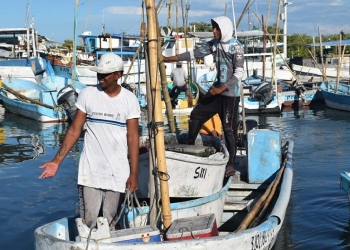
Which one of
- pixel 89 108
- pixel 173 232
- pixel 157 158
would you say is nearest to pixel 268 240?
pixel 173 232

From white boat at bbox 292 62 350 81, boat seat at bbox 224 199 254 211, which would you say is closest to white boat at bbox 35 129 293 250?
boat seat at bbox 224 199 254 211

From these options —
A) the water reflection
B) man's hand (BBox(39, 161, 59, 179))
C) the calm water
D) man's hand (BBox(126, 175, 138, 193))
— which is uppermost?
man's hand (BBox(39, 161, 59, 179))

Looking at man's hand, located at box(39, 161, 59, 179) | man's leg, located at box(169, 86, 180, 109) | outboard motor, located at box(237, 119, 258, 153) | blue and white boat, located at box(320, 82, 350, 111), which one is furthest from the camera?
blue and white boat, located at box(320, 82, 350, 111)

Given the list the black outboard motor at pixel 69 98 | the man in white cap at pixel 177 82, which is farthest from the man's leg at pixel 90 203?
the man in white cap at pixel 177 82

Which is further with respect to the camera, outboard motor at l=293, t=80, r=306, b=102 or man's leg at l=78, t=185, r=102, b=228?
outboard motor at l=293, t=80, r=306, b=102

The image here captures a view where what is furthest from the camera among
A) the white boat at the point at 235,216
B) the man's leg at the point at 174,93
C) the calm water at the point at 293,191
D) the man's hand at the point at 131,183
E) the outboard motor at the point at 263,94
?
the outboard motor at the point at 263,94

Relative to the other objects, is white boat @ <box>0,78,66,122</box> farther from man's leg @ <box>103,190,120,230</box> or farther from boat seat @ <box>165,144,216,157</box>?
man's leg @ <box>103,190,120,230</box>

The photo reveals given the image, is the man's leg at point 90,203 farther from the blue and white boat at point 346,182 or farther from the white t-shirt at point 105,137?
the blue and white boat at point 346,182

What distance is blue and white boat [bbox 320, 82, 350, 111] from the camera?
72.9 feet

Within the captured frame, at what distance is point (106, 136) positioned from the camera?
15.4 ft

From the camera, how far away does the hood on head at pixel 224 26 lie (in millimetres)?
6558

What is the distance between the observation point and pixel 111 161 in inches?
186

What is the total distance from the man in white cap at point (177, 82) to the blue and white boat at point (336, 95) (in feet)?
21.1

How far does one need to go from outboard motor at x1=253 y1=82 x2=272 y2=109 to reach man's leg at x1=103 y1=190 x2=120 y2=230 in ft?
57.3
